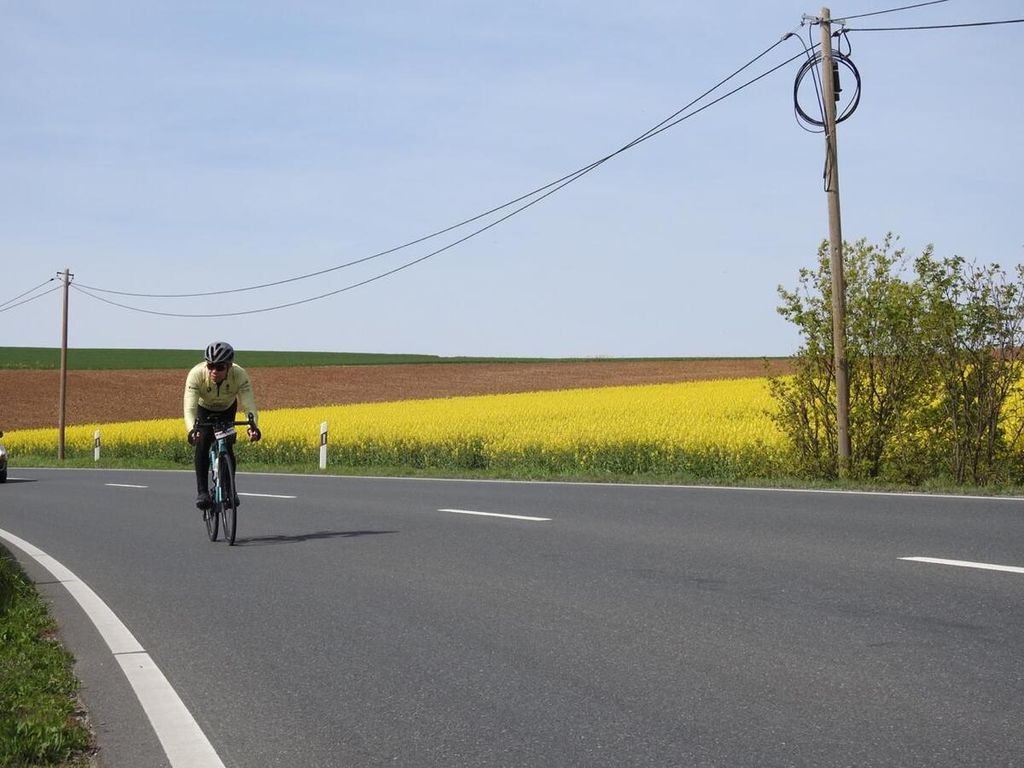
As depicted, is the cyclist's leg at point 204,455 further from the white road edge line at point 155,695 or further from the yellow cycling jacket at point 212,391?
the white road edge line at point 155,695

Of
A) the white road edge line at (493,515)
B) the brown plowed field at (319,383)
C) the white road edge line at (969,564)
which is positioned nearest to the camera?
the white road edge line at (969,564)

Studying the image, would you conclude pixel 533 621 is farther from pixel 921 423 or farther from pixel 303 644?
pixel 921 423

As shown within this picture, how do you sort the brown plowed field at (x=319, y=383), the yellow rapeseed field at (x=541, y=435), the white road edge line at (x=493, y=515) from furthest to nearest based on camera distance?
the brown plowed field at (x=319, y=383), the yellow rapeseed field at (x=541, y=435), the white road edge line at (x=493, y=515)

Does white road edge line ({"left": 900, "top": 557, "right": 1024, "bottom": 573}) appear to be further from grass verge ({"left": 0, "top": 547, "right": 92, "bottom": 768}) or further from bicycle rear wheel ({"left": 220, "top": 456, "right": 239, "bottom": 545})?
bicycle rear wheel ({"left": 220, "top": 456, "right": 239, "bottom": 545})

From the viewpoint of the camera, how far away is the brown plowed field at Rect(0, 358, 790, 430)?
200ft

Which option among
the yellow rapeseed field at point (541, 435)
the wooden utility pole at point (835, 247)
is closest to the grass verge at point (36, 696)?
the wooden utility pole at point (835, 247)

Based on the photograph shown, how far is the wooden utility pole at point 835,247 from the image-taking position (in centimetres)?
1800

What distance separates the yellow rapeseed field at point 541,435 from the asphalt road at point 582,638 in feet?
27.6

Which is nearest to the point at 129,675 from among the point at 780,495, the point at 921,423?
the point at 780,495

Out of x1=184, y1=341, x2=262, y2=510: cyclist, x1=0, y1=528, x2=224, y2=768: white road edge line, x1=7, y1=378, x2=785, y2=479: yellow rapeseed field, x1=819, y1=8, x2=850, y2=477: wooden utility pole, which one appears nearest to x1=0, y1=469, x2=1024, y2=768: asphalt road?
x1=0, y1=528, x2=224, y2=768: white road edge line

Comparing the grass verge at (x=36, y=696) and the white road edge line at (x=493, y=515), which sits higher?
the white road edge line at (x=493, y=515)

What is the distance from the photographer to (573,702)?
537 cm

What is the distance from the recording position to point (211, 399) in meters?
12.1

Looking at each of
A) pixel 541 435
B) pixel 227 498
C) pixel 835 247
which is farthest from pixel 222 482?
pixel 541 435
